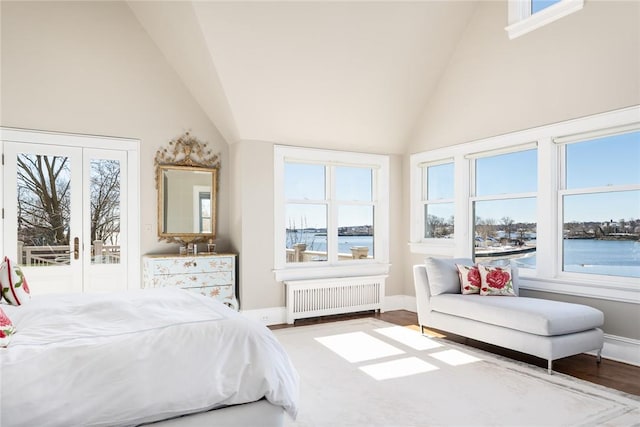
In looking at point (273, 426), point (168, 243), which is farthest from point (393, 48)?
point (273, 426)

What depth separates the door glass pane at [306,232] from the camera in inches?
215

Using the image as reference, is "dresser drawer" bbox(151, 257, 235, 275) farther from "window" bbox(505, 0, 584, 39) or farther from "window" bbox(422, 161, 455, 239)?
"window" bbox(505, 0, 584, 39)

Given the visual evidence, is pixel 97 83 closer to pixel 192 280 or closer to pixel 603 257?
pixel 192 280

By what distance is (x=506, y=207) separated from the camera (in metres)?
4.84

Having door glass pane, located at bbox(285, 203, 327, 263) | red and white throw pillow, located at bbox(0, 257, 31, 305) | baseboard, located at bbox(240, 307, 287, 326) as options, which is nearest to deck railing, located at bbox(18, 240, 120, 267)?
baseboard, located at bbox(240, 307, 287, 326)

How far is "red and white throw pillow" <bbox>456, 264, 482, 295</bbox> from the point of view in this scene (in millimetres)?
4328

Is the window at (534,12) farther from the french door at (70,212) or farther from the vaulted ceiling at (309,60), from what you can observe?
the french door at (70,212)

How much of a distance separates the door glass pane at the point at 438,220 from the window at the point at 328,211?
1.84 feet

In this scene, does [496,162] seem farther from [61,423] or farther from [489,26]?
[61,423]

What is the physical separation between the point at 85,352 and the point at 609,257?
166 inches

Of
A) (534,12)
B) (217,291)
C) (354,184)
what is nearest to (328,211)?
(354,184)

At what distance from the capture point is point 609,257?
392 centimetres

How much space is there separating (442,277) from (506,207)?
1178 mm

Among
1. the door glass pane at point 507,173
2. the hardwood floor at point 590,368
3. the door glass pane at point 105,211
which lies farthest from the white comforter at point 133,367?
the door glass pane at point 507,173
